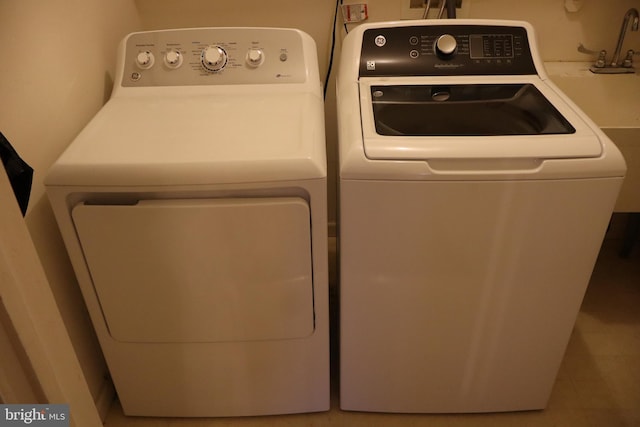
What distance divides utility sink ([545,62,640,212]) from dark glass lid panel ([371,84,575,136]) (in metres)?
0.28

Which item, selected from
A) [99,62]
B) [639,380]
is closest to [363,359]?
[639,380]

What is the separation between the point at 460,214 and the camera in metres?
1.12

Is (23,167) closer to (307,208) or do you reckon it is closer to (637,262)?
(307,208)

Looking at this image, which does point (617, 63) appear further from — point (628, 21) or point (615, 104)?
point (615, 104)

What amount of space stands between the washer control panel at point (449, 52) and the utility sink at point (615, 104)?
0.32 meters

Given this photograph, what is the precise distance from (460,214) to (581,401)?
→ 88 cm

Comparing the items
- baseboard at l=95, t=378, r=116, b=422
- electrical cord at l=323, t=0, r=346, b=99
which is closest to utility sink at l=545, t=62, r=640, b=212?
electrical cord at l=323, t=0, r=346, b=99

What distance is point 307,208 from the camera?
1.11 meters

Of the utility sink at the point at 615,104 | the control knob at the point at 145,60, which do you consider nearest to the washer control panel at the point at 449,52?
the utility sink at the point at 615,104

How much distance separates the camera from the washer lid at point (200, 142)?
41.9 inches

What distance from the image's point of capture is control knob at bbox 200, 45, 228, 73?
4.67 feet

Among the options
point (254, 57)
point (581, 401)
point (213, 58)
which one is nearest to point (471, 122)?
point (254, 57)

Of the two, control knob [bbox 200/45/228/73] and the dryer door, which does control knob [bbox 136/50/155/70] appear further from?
the dryer door

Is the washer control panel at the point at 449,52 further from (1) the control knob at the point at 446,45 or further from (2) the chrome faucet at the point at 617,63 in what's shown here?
(2) the chrome faucet at the point at 617,63
